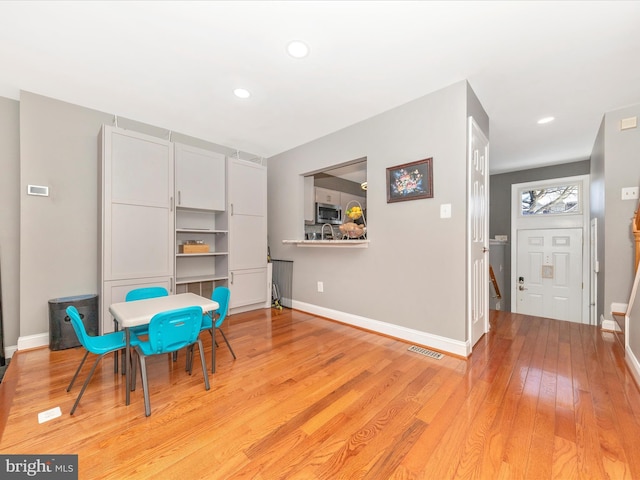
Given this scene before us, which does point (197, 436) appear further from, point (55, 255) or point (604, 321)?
point (604, 321)

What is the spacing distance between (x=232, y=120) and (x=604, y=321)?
17.0 feet

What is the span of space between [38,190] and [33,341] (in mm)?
1543

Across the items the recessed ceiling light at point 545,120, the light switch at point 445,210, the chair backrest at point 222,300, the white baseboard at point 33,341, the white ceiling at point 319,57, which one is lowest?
the white baseboard at point 33,341

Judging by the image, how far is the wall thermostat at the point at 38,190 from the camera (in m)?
2.73

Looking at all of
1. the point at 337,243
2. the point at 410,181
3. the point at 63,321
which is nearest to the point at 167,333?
the point at 63,321

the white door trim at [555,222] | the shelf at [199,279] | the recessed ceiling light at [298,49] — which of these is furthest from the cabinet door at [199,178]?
the white door trim at [555,222]

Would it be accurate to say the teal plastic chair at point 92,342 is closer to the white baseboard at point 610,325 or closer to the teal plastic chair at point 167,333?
the teal plastic chair at point 167,333

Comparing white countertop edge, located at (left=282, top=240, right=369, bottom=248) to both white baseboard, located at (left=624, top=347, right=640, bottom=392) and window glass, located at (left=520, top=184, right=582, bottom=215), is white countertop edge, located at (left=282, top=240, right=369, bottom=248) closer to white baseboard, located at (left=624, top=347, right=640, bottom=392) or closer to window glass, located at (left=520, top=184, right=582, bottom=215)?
white baseboard, located at (left=624, top=347, right=640, bottom=392)

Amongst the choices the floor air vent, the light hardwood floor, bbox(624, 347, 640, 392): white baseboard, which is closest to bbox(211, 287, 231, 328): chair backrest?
the light hardwood floor

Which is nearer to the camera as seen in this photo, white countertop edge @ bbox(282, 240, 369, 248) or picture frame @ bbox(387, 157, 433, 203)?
picture frame @ bbox(387, 157, 433, 203)

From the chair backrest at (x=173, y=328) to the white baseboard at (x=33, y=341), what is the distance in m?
1.97

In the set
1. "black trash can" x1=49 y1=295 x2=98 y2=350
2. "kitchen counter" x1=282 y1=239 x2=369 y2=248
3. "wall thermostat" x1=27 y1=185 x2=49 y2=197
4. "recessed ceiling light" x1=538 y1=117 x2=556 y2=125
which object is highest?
"recessed ceiling light" x1=538 y1=117 x2=556 y2=125

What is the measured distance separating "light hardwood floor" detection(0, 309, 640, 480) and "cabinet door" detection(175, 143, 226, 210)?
6.62 feet

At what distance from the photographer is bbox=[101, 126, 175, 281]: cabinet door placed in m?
2.92
